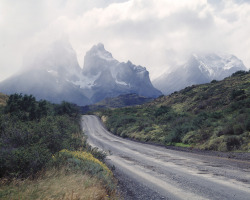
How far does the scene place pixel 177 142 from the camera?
21812 millimetres

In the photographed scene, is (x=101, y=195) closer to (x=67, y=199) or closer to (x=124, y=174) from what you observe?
(x=67, y=199)

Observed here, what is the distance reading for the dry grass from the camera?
4323 millimetres

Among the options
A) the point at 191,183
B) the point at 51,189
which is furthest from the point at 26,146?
the point at 191,183

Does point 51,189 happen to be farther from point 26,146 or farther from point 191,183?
point 191,183

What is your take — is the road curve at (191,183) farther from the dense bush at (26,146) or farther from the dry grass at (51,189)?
the dense bush at (26,146)

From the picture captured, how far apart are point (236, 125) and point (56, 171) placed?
47.3ft

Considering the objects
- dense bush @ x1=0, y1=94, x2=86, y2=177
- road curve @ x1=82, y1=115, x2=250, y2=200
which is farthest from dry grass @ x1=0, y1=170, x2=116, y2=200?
road curve @ x1=82, y1=115, x2=250, y2=200

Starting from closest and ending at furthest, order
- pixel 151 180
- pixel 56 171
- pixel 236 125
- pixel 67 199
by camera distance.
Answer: pixel 67 199, pixel 56 171, pixel 151 180, pixel 236 125

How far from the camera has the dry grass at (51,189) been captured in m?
4.32

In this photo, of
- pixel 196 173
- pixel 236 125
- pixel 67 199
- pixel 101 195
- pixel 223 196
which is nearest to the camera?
pixel 67 199

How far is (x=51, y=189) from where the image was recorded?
477cm

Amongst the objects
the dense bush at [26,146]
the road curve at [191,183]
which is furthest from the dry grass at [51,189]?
the road curve at [191,183]

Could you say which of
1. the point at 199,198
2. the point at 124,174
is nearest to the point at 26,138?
the point at 124,174

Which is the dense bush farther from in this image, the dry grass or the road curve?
the road curve
